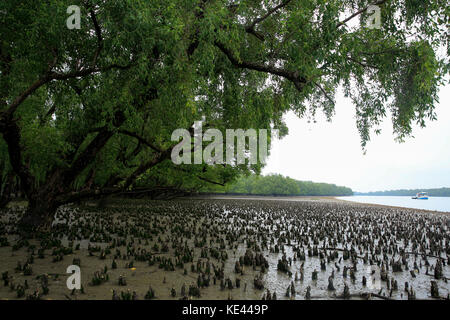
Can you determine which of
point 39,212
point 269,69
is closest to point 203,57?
point 269,69

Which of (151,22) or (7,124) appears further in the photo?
(7,124)

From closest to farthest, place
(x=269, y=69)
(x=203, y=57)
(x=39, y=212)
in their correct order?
(x=203, y=57) < (x=269, y=69) < (x=39, y=212)

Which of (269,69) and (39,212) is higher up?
(269,69)

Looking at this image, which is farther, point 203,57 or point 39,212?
point 39,212

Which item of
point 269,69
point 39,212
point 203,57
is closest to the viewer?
point 203,57

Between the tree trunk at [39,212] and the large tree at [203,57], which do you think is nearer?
the large tree at [203,57]

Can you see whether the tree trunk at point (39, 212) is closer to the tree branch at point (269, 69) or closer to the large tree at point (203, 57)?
the large tree at point (203, 57)

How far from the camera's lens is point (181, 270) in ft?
21.6

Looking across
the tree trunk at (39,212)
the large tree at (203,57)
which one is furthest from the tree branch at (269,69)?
the tree trunk at (39,212)

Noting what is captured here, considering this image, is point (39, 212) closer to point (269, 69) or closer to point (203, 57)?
point (203, 57)
